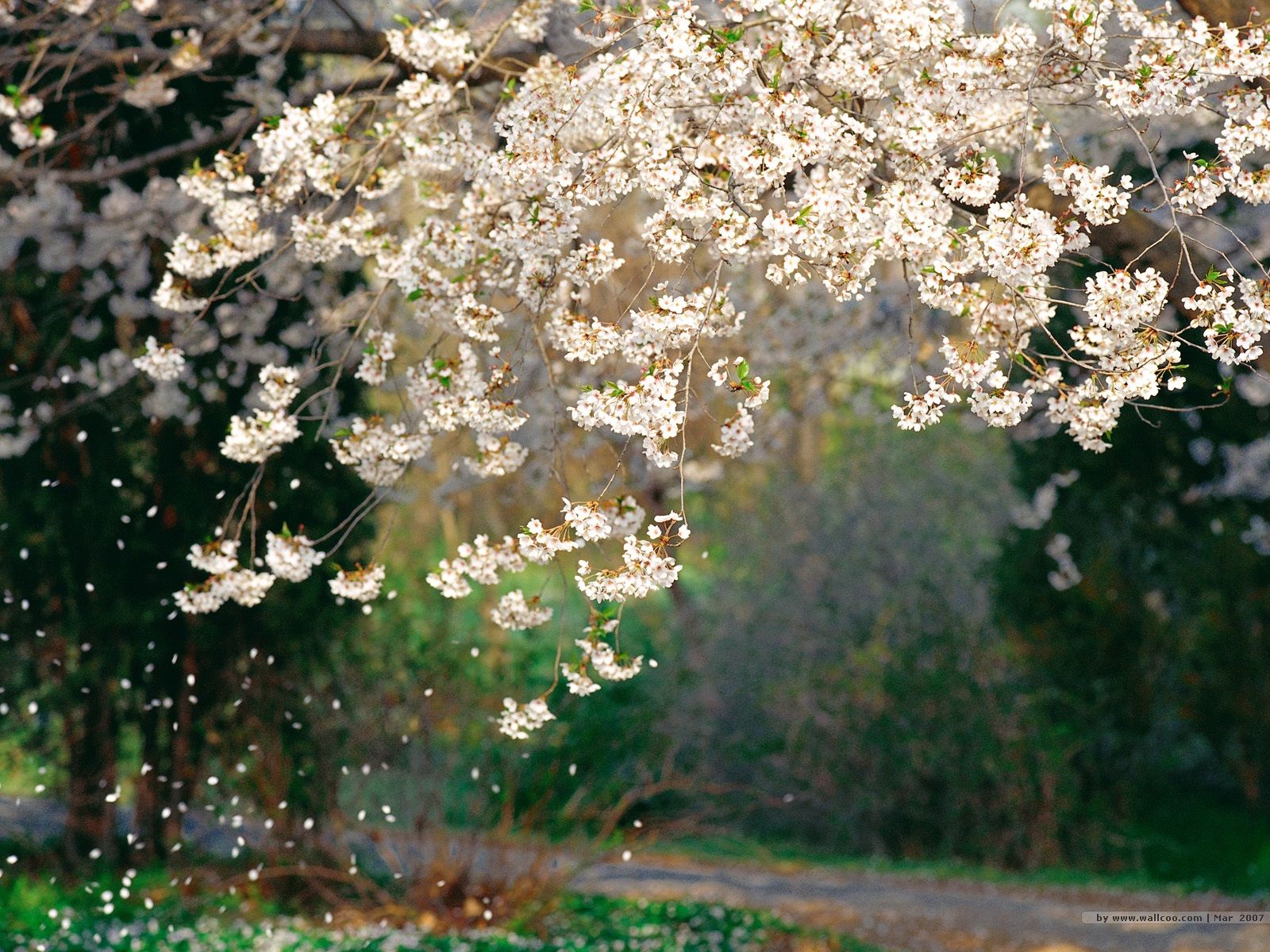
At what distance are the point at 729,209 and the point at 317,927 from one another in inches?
169

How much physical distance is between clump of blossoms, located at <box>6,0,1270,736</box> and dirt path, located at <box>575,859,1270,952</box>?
10.7 ft

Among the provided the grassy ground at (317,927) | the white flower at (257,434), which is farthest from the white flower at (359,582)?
the grassy ground at (317,927)

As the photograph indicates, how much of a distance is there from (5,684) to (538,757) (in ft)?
11.2

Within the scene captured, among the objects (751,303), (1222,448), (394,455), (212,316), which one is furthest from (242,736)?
(1222,448)

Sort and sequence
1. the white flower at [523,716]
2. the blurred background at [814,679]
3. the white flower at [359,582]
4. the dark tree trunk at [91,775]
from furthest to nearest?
the dark tree trunk at [91,775] < the blurred background at [814,679] < the white flower at [359,582] < the white flower at [523,716]

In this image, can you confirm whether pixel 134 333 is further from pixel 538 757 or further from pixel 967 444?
pixel 967 444

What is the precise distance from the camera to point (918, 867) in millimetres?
7934

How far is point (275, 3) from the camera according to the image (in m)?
4.79

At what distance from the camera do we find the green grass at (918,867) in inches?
294

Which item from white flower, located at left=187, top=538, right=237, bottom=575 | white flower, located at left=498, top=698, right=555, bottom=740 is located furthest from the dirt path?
white flower, located at left=187, top=538, right=237, bottom=575

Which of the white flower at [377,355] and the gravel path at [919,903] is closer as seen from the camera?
the white flower at [377,355]

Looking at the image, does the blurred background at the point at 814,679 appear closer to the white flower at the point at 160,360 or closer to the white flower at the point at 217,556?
the white flower at the point at 217,556

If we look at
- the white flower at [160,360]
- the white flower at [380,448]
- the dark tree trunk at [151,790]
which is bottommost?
the dark tree trunk at [151,790]

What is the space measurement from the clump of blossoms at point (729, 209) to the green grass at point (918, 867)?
14.8 feet
